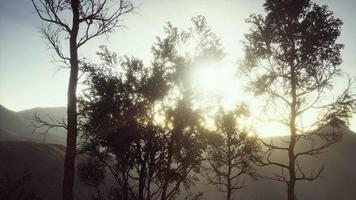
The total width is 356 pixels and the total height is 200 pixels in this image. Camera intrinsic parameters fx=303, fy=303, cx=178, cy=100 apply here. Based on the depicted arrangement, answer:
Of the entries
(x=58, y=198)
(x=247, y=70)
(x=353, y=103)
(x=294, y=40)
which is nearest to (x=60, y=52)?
(x=247, y=70)

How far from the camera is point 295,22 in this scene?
13.5 meters

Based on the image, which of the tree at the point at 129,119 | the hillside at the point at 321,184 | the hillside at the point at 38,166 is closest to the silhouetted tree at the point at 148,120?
the tree at the point at 129,119

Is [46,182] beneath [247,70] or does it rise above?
beneath

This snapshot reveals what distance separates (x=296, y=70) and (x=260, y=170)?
3447 inches

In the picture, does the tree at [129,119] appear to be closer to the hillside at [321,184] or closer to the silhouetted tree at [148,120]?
the silhouetted tree at [148,120]

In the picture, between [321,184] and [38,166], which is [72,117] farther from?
[321,184]

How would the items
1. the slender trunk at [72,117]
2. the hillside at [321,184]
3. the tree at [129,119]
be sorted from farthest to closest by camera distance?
the hillside at [321,184] → the tree at [129,119] → the slender trunk at [72,117]

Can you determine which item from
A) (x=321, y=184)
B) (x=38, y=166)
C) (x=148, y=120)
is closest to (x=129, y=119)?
(x=148, y=120)

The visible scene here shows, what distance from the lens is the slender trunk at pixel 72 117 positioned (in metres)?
8.93

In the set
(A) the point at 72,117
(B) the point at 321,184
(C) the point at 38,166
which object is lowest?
(B) the point at 321,184

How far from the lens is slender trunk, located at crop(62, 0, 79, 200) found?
29.3ft

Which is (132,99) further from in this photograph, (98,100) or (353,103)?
(353,103)

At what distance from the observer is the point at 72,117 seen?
30.2 ft

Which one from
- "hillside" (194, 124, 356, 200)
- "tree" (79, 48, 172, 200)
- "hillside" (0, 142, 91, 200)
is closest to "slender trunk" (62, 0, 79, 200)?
"tree" (79, 48, 172, 200)
